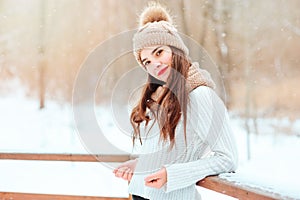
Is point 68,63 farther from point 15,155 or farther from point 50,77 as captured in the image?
point 15,155

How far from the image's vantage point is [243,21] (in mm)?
3475

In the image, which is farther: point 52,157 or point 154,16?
point 52,157

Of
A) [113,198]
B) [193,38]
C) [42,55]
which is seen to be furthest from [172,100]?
[42,55]

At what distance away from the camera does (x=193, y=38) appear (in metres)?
3.33

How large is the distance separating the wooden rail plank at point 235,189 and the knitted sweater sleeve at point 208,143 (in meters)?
0.02

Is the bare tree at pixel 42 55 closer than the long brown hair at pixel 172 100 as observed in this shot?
No

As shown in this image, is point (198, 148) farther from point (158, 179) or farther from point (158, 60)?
point (158, 60)

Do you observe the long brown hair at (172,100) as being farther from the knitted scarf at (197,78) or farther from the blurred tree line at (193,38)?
the blurred tree line at (193,38)

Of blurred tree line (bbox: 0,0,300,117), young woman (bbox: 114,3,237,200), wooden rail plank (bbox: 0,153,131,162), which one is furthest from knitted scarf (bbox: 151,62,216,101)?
blurred tree line (bbox: 0,0,300,117)

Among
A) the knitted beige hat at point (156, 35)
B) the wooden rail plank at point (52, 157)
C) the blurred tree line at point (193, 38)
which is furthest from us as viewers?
the blurred tree line at point (193, 38)

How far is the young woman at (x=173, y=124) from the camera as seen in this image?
0.72m

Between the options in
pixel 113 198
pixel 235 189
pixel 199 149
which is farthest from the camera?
pixel 113 198

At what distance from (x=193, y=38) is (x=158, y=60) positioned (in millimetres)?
2589

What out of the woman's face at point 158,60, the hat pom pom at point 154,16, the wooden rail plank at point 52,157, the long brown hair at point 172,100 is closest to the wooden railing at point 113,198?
the wooden rail plank at point 52,157
